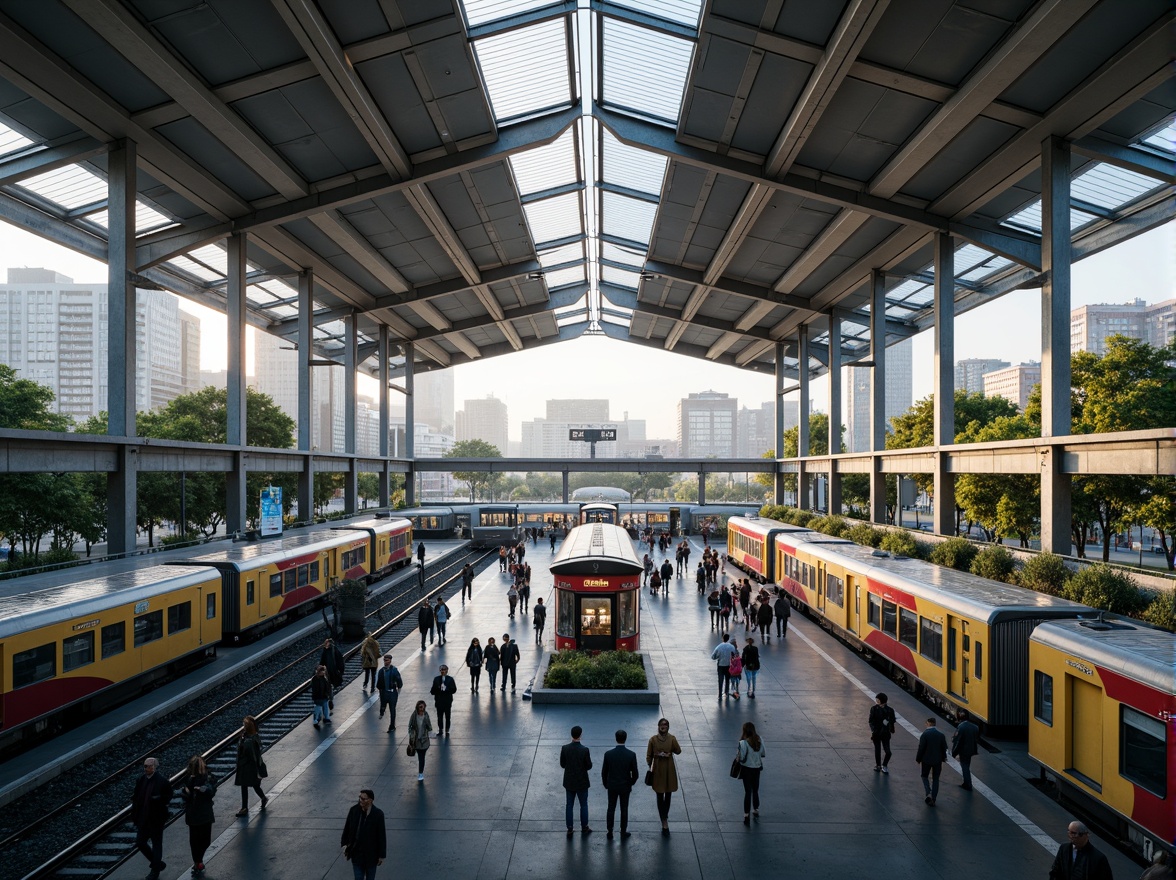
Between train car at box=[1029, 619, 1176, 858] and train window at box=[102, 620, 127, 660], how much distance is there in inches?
Result: 675

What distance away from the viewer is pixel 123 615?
14.8 metres

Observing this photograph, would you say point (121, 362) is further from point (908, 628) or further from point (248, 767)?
point (908, 628)

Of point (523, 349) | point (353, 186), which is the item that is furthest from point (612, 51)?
point (523, 349)

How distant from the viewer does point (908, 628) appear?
52.1 feet

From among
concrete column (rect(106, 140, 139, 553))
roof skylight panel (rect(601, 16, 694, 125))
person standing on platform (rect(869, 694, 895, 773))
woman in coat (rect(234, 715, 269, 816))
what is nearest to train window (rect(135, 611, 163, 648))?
woman in coat (rect(234, 715, 269, 816))

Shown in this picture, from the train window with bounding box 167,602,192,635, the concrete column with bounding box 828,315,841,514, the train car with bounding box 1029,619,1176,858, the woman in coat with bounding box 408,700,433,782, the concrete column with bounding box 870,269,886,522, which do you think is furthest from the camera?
Answer: the concrete column with bounding box 828,315,841,514

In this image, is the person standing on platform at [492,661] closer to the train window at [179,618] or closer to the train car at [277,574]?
the train window at [179,618]

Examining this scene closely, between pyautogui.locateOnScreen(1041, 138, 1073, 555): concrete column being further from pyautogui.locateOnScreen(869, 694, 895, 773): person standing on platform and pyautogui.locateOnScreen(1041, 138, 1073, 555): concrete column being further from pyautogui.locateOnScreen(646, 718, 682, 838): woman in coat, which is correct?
pyautogui.locateOnScreen(646, 718, 682, 838): woman in coat

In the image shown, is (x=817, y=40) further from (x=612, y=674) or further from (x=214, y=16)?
(x=612, y=674)

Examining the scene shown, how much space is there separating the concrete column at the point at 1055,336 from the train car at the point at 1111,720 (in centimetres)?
1075

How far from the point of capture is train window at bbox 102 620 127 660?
14.3 metres

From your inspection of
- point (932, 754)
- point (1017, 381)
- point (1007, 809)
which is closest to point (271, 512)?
point (932, 754)

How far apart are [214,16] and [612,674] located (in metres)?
18.5

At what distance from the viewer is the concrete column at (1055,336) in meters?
20.5
